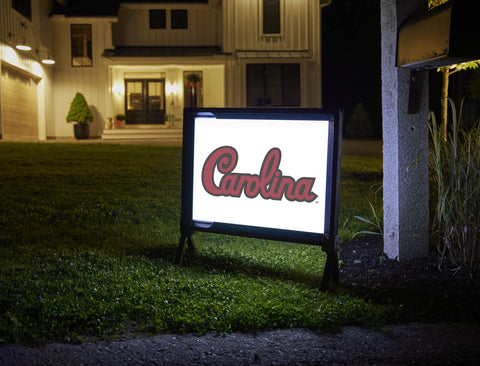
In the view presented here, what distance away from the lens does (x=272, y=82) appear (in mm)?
25906

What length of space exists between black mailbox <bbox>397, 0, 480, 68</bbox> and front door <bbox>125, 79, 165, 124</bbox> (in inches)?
913

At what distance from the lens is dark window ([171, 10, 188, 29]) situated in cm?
2658

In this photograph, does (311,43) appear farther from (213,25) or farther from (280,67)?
(213,25)

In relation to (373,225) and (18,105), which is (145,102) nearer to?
(18,105)

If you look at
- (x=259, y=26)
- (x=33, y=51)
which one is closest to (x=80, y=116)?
(x=33, y=51)

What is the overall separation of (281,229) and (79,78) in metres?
23.3

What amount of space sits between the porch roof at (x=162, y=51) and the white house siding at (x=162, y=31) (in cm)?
70

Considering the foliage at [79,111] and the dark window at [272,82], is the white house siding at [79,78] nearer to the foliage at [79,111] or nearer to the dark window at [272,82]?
the foliage at [79,111]

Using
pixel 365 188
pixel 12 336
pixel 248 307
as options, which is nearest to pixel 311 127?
pixel 248 307

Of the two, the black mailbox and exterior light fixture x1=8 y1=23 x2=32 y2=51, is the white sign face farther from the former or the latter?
exterior light fixture x1=8 y1=23 x2=32 y2=51

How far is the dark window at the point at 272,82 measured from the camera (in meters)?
25.9

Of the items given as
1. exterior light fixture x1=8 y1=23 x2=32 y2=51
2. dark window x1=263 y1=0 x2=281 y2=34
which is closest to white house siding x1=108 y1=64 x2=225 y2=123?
dark window x1=263 y1=0 x2=281 y2=34

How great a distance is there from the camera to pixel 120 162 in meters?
11.3

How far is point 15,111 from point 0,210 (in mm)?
15868
